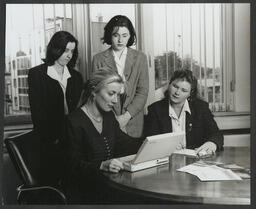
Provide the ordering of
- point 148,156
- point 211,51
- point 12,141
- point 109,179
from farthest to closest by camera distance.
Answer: point 211,51, point 12,141, point 148,156, point 109,179

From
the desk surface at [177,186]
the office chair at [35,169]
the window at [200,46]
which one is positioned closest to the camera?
the desk surface at [177,186]

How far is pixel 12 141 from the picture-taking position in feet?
6.10

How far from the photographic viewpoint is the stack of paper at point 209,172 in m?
1.62

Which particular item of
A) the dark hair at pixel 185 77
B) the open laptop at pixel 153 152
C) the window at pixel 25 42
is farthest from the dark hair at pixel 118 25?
the open laptop at pixel 153 152

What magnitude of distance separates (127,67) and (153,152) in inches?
23.3

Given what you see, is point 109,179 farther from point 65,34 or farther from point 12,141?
point 65,34

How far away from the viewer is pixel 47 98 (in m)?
1.98

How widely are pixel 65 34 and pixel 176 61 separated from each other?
2.41 feet

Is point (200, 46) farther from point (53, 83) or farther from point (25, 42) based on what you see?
point (25, 42)

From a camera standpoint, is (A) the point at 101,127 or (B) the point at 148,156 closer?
(B) the point at 148,156

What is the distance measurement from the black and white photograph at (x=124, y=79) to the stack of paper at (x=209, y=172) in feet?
0.63

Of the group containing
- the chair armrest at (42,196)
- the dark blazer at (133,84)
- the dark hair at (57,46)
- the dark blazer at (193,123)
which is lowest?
the chair armrest at (42,196)

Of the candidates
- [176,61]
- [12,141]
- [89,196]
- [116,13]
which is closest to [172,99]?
[176,61]

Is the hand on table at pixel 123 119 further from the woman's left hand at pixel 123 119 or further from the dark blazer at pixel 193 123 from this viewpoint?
the dark blazer at pixel 193 123
